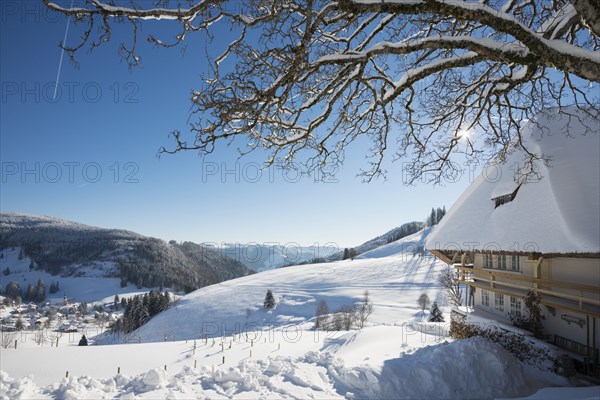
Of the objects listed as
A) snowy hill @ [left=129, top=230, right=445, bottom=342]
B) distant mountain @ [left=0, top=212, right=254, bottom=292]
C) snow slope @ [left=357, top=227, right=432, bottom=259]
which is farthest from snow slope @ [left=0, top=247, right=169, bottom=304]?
snow slope @ [left=357, top=227, right=432, bottom=259]

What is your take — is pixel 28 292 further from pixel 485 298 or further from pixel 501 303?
pixel 501 303

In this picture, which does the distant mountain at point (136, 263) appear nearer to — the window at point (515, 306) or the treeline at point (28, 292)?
the treeline at point (28, 292)

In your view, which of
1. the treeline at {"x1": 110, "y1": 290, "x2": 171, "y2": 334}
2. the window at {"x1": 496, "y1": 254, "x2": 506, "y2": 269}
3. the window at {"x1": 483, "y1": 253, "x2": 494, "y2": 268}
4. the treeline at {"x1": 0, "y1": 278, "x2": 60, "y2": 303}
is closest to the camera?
the window at {"x1": 496, "y1": 254, "x2": 506, "y2": 269}

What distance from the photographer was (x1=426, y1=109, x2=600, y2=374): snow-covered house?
7.51 m

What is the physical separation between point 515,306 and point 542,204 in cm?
447

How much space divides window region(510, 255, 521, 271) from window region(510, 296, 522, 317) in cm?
109

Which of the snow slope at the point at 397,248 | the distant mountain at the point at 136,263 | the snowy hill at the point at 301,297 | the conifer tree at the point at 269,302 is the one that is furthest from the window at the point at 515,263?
the distant mountain at the point at 136,263

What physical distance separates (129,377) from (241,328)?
64831mm

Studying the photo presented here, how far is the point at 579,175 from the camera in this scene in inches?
330

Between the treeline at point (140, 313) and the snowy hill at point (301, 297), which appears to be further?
the treeline at point (140, 313)

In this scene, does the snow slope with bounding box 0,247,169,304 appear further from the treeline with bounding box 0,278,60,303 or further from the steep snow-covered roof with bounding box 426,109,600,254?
the steep snow-covered roof with bounding box 426,109,600,254

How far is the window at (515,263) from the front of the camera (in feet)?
34.6

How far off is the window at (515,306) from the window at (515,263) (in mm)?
1086

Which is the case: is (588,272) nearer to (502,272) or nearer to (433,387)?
(502,272)
